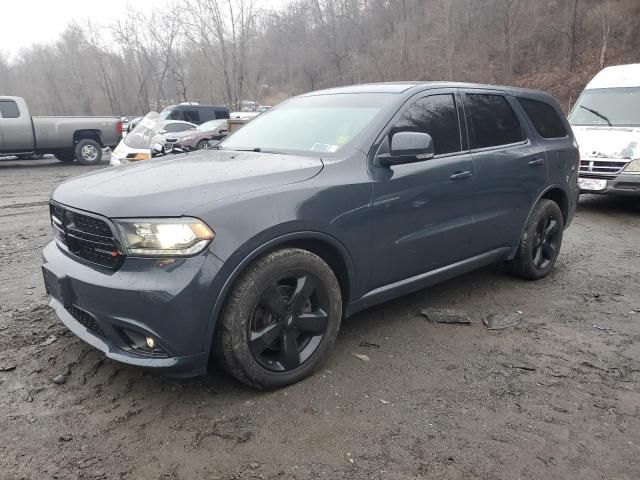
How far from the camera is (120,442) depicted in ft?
7.80

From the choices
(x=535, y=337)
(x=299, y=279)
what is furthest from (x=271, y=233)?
(x=535, y=337)

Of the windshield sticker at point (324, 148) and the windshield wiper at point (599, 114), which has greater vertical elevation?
the windshield sticker at point (324, 148)

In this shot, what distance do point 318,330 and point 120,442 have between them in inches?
46.6

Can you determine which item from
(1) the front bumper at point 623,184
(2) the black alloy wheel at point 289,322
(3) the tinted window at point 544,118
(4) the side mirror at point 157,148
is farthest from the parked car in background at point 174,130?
(2) the black alloy wheel at point 289,322

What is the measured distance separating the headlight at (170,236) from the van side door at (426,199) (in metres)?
1.16

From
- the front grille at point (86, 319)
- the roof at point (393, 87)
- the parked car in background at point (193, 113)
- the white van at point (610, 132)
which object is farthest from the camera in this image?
the parked car in background at point (193, 113)

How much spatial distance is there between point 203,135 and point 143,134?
254 inches

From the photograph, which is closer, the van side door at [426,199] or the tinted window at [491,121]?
the van side door at [426,199]

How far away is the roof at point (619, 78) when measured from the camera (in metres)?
8.31

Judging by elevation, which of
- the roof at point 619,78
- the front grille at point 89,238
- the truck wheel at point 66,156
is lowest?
the truck wheel at point 66,156

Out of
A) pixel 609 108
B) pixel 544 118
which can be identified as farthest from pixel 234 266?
pixel 609 108

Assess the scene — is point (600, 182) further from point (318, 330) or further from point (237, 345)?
point (237, 345)

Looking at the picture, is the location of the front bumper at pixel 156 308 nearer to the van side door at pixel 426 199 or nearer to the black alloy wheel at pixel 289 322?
the black alloy wheel at pixel 289 322

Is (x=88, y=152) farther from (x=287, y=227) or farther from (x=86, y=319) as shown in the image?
(x=287, y=227)
